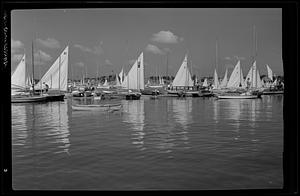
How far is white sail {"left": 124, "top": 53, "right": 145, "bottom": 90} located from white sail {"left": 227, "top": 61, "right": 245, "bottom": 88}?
6345 millimetres

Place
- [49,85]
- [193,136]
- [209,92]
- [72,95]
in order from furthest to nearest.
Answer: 1. [209,92]
2. [72,95]
3. [49,85]
4. [193,136]

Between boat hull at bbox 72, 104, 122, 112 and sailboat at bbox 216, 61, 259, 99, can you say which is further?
sailboat at bbox 216, 61, 259, 99

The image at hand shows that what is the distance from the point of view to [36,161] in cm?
304

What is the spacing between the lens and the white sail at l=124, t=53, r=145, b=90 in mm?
18297

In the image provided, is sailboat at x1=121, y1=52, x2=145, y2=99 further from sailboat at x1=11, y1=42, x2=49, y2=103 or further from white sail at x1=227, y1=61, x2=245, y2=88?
white sail at x1=227, y1=61, x2=245, y2=88

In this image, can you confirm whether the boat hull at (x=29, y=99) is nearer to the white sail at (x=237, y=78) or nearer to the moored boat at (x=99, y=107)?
the moored boat at (x=99, y=107)

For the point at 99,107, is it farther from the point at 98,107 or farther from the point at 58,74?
the point at 58,74

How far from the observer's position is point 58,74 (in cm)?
1481

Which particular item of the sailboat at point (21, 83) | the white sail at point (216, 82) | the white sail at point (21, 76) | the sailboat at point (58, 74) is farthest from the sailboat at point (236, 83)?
the white sail at point (21, 76)

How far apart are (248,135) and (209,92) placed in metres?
18.5

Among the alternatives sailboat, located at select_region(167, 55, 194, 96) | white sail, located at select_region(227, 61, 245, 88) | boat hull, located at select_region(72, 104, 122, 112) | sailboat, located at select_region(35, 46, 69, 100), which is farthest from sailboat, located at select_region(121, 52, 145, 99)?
boat hull, located at select_region(72, 104, 122, 112)
